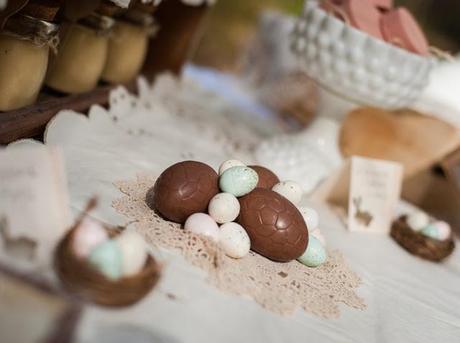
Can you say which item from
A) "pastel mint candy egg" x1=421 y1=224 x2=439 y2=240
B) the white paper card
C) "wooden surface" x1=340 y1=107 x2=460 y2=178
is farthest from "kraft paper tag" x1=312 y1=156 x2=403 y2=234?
"wooden surface" x1=340 y1=107 x2=460 y2=178

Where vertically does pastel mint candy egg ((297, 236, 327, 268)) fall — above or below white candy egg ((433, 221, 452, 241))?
below

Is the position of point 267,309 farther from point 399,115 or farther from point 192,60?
point 192,60

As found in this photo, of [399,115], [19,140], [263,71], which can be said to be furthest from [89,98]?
[263,71]

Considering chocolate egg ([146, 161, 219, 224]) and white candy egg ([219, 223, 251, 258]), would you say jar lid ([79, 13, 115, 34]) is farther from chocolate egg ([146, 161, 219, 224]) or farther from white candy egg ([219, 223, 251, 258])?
white candy egg ([219, 223, 251, 258])

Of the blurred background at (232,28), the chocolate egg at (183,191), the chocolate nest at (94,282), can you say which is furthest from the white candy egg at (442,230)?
the blurred background at (232,28)

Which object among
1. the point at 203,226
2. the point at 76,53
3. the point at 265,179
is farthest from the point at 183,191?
the point at 76,53

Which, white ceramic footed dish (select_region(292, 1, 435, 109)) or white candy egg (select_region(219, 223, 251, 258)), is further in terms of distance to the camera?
white ceramic footed dish (select_region(292, 1, 435, 109))

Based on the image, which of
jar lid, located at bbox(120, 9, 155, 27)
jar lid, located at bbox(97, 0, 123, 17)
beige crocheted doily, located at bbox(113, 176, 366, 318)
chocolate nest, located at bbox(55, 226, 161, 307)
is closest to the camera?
chocolate nest, located at bbox(55, 226, 161, 307)
